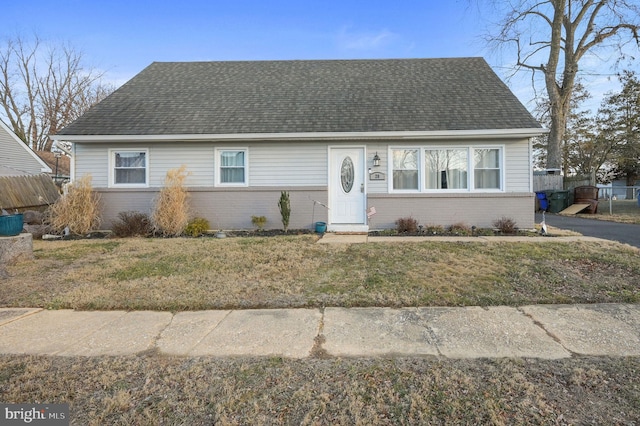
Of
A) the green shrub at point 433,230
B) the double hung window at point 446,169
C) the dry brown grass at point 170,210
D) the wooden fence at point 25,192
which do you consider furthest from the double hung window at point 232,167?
the wooden fence at point 25,192

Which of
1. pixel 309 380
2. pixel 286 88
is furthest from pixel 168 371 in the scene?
pixel 286 88

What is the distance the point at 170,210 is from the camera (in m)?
9.03

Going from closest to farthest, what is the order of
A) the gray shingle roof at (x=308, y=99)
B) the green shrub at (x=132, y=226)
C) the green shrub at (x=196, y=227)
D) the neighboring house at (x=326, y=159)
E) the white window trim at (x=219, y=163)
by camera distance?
the green shrub at (x=132, y=226) → the green shrub at (x=196, y=227) → the neighboring house at (x=326, y=159) → the gray shingle roof at (x=308, y=99) → the white window trim at (x=219, y=163)

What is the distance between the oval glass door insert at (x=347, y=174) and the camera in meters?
9.95

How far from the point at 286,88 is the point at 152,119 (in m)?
4.48

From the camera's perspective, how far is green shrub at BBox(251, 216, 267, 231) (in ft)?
32.2

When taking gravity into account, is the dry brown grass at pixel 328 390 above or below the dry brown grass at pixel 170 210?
below

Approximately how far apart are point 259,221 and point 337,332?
679 cm

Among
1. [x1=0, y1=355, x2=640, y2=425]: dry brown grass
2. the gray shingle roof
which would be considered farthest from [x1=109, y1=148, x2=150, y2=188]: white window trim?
[x1=0, y1=355, x2=640, y2=425]: dry brown grass

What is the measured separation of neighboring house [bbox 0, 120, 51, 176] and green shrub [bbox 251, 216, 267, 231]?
13.9m

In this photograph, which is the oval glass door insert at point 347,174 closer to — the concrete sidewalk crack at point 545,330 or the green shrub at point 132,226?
the green shrub at point 132,226

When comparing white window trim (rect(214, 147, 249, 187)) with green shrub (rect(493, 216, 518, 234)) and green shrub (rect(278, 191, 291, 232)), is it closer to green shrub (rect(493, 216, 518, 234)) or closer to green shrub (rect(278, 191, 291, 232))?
green shrub (rect(278, 191, 291, 232))

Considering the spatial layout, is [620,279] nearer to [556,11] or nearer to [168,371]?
[168,371]

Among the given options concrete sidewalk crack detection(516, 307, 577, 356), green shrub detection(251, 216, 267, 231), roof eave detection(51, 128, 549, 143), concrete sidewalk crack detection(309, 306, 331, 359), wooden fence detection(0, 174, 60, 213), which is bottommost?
concrete sidewalk crack detection(309, 306, 331, 359)
